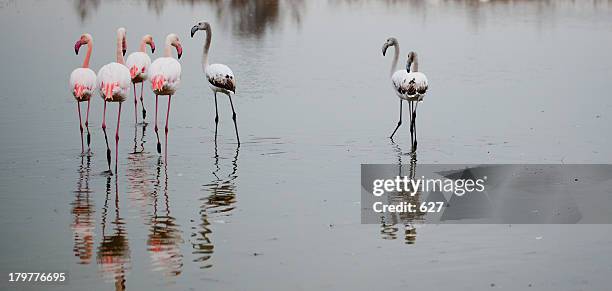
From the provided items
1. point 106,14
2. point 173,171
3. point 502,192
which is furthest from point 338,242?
point 106,14

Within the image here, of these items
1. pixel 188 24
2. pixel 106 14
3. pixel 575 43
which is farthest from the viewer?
pixel 106 14

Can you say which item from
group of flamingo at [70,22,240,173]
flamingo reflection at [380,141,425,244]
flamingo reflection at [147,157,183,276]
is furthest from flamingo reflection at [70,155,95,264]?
flamingo reflection at [380,141,425,244]

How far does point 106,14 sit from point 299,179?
23342 mm

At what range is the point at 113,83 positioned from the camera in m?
13.9

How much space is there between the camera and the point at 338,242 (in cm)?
1044

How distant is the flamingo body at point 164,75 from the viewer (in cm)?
1458

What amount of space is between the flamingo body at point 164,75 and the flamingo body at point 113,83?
584 mm

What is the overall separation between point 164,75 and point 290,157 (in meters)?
1.85

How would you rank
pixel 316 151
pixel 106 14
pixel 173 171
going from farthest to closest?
1. pixel 106 14
2. pixel 316 151
3. pixel 173 171

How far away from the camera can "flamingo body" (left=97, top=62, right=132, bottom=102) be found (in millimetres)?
13859

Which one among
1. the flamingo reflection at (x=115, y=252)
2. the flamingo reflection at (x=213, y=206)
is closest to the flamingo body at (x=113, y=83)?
the flamingo reflection at (x=213, y=206)

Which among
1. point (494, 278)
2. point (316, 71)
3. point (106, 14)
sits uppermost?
point (106, 14)

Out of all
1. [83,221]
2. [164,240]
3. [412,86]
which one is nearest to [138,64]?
[412,86]

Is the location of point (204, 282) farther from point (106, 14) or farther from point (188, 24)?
point (106, 14)
